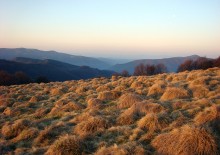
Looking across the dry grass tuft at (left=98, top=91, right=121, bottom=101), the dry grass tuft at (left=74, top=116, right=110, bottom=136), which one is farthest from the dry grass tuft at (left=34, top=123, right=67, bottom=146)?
the dry grass tuft at (left=98, top=91, right=121, bottom=101)

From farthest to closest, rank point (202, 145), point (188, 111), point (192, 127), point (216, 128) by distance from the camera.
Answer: point (188, 111)
point (216, 128)
point (192, 127)
point (202, 145)

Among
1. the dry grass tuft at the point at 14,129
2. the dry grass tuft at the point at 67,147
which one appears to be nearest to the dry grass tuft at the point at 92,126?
the dry grass tuft at the point at 67,147

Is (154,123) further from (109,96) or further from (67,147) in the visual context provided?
(109,96)

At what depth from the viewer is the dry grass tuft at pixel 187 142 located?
22.9 ft

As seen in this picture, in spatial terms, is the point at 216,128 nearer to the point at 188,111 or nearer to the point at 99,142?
the point at 188,111

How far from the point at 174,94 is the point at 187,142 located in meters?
6.59

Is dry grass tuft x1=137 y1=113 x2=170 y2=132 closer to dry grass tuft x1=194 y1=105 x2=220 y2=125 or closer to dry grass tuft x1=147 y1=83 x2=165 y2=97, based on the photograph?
dry grass tuft x1=194 y1=105 x2=220 y2=125

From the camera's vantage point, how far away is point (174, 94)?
44.7ft

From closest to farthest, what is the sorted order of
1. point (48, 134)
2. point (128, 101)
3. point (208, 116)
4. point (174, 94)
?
point (208, 116) < point (48, 134) < point (128, 101) < point (174, 94)

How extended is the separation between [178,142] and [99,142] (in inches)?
104

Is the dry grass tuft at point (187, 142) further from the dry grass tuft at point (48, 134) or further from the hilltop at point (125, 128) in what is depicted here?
the dry grass tuft at point (48, 134)

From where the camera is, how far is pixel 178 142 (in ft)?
24.0

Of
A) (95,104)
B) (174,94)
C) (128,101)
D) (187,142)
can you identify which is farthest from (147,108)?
(187,142)

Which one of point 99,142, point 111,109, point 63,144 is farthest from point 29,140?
point 111,109
